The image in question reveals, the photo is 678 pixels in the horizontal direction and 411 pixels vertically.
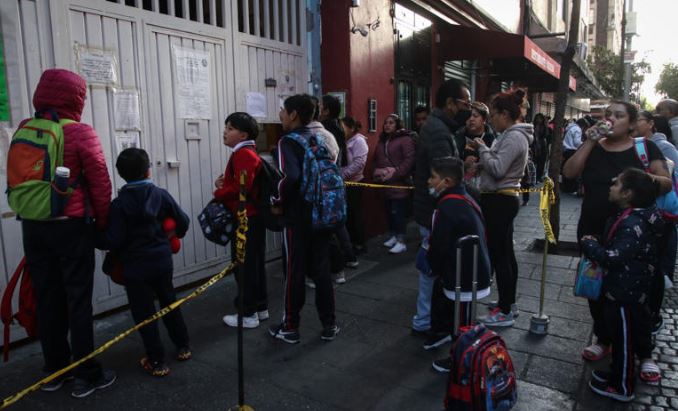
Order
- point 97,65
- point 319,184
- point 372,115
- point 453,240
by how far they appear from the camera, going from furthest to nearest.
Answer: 1. point 372,115
2. point 97,65
3. point 319,184
4. point 453,240

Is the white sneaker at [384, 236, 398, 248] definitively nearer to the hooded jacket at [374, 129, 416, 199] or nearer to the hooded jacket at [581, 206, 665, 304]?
the hooded jacket at [374, 129, 416, 199]

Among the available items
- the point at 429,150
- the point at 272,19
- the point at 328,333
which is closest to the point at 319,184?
the point at 429,150

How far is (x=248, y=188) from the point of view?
3.83 meters

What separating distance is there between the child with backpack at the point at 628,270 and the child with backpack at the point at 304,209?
1.77 m

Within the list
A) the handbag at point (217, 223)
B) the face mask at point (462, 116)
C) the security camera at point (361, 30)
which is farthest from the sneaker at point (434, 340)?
the security camera at point (361, 30)

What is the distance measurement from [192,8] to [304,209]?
8.89ft

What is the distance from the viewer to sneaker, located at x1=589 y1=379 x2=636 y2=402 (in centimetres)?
311

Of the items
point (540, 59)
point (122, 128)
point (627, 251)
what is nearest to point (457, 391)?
point (627, 251)

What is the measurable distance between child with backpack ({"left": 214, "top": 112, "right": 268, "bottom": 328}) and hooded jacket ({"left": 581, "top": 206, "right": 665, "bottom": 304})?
2.37 meters

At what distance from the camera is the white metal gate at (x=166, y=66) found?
3.77 m

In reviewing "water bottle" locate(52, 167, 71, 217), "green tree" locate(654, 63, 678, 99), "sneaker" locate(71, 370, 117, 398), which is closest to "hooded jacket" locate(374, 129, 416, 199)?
"sneaker" locate(71, 370, 117, 398)

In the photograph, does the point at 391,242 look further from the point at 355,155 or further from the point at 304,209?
the point at 304,209

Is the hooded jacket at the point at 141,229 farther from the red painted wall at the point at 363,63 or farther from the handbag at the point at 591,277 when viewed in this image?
the red painted wall at the point at 363,63

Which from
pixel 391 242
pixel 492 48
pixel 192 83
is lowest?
pixel 391 242
